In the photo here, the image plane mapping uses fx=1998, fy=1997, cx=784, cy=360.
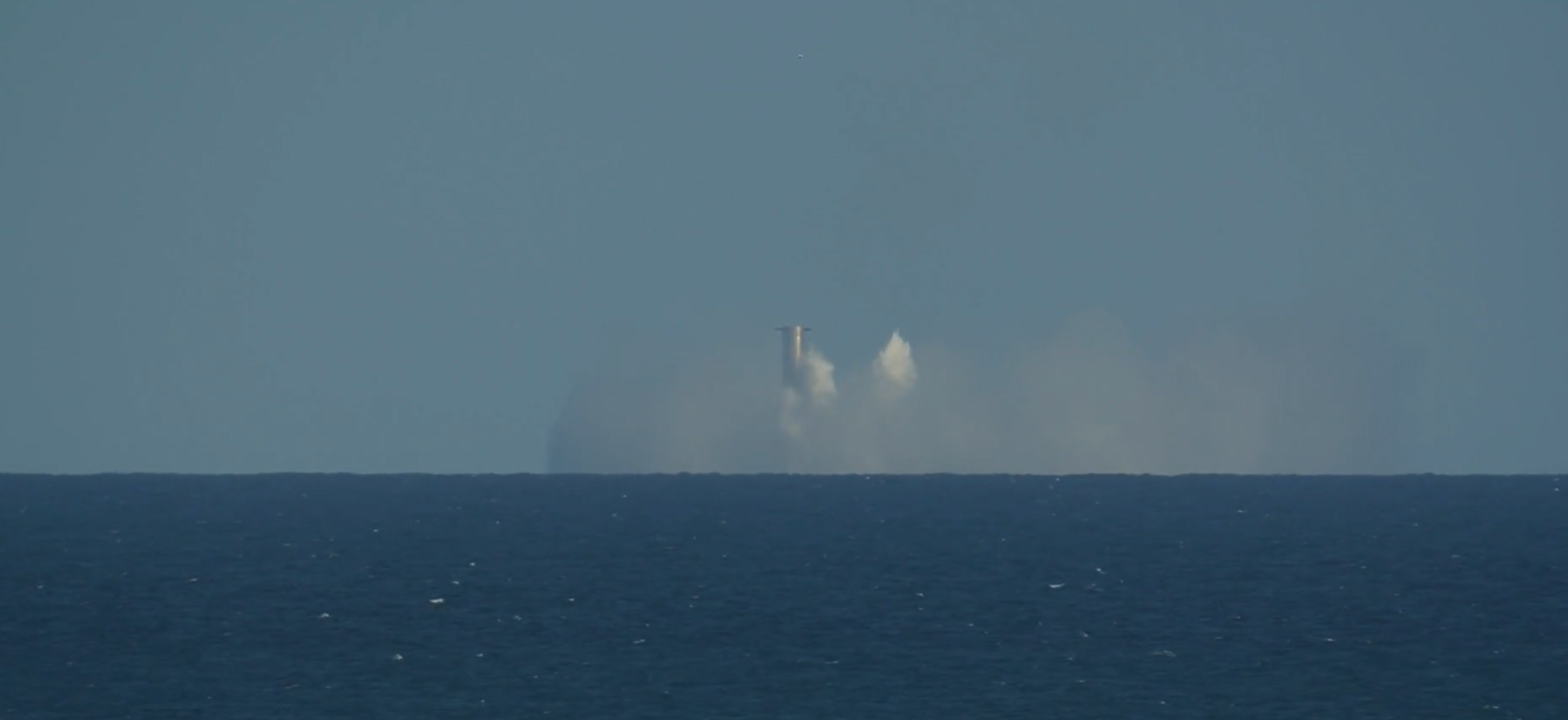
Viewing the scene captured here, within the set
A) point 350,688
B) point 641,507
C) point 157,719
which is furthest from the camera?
point 641,507

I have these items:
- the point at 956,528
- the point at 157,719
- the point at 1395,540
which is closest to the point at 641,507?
the point at 956,528

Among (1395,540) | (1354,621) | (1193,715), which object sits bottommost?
(1193,715)

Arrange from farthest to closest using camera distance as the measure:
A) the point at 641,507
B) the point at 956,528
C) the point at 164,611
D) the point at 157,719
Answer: the point at 641,507 → the point at 956,528 → the point at 164,611 → the point at 157,719

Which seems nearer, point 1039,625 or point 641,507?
point 1039,625

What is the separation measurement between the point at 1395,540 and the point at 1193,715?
6048cm

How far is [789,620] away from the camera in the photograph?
229ft

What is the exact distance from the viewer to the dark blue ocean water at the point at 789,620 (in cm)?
5462

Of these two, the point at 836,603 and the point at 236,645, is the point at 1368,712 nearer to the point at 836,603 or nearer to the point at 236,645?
the point at 836,603

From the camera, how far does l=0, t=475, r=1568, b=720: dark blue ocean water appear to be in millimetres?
54625

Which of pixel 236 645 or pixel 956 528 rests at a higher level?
pixel 956 528

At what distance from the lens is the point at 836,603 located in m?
74.8

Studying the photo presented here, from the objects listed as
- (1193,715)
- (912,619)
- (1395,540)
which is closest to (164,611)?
(912,619)

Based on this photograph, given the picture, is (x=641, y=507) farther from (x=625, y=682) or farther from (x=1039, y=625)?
(x=625, y=682)

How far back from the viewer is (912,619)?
70000mm
